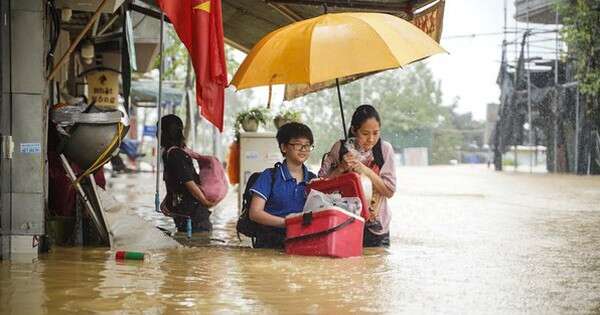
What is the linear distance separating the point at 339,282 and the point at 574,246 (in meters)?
4.63

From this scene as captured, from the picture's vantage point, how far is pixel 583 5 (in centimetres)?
3609

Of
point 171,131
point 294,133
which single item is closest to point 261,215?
point 294,133

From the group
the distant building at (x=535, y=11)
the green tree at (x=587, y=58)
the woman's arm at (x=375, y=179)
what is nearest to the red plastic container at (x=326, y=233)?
the woman's arm at (x=375, y=179)

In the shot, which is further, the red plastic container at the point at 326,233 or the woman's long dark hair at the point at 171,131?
the woman's long dark hair at the point at 171,131

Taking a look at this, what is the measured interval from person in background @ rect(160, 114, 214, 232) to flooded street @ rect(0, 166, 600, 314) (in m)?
0.37

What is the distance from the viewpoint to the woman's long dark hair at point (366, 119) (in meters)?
8.83

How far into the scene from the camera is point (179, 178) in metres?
10.6

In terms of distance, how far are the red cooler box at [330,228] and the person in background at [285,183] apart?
201 mm

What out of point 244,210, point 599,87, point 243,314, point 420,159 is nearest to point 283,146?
point 244,210

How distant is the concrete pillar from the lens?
8359 mm

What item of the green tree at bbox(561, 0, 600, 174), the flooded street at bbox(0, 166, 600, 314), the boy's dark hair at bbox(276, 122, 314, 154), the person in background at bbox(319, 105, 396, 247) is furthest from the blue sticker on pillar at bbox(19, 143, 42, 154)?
the green tree at bbox(561, 0, 600, 174)

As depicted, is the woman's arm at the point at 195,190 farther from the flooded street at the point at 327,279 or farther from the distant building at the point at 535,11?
the distant building at the point at 535,11

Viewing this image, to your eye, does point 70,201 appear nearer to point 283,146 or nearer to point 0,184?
point 0,184

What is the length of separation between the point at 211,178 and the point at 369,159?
2.53m
